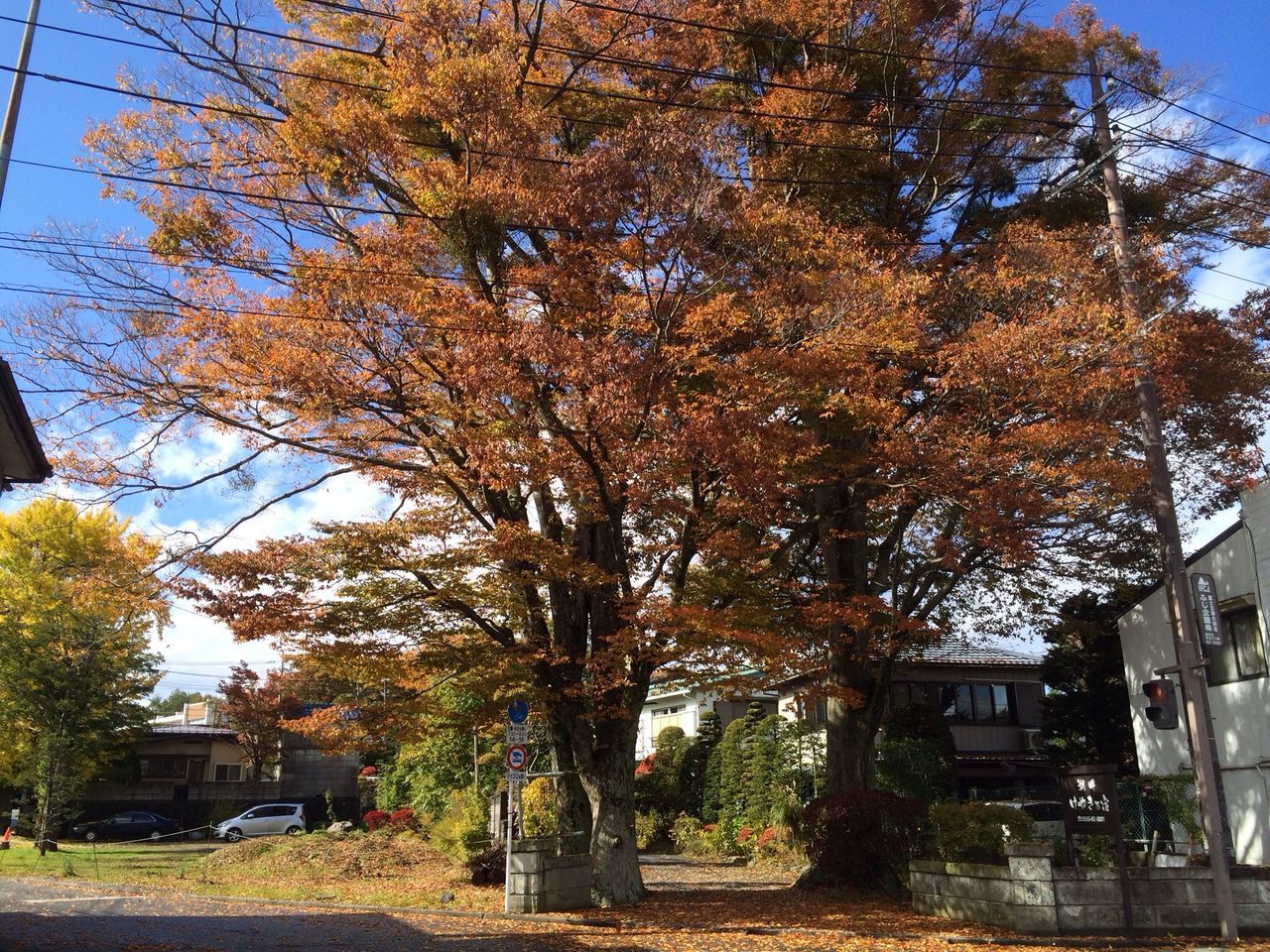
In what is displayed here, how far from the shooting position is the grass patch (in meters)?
17.8

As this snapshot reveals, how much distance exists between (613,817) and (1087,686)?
52.1ft

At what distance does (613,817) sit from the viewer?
15703 millimetres

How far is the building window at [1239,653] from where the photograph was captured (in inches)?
697

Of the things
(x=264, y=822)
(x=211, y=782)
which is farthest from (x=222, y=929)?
(x=211, y=782)

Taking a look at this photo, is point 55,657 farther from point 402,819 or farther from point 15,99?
point 15,99

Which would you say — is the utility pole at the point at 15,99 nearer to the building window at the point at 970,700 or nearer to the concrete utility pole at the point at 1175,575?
the concrete utility pole at the point at 1175,575

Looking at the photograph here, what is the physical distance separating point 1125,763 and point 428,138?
23.0 meters

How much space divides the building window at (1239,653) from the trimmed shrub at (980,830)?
6.72 meters

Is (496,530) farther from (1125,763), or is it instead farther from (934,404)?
(1125,763)

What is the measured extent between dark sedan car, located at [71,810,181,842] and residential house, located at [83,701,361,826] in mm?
1256

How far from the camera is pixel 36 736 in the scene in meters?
31.0

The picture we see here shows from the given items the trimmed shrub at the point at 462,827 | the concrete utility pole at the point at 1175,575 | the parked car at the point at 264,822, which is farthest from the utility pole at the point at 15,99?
the parked car at the point at 264,822

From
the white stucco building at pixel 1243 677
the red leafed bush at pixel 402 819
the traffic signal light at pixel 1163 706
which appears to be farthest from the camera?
the red leafed bush at pixel 402 819

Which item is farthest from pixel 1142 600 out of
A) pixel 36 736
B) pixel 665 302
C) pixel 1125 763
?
pixel 36 736
